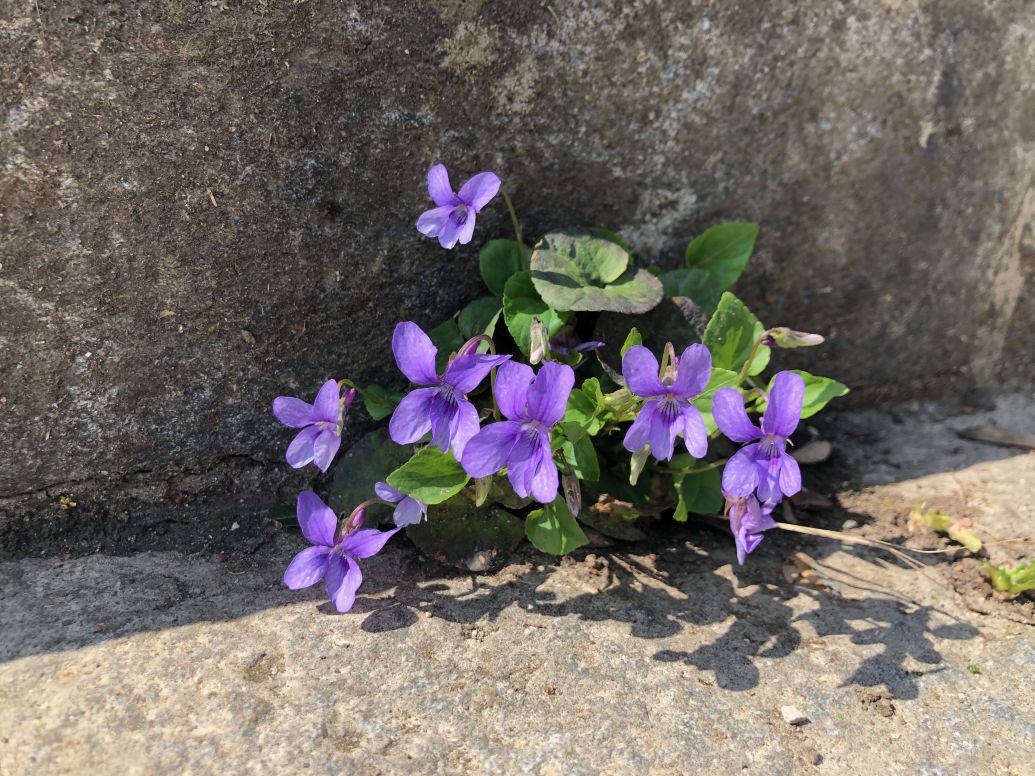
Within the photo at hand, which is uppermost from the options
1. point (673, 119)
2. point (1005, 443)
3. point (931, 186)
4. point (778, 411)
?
point (673, 119)

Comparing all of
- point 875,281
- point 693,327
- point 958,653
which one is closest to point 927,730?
point 958,653

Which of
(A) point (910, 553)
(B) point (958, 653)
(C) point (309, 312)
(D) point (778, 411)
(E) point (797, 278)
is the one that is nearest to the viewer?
(D) point (778, 411)

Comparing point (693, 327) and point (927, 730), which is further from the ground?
point (693, 327)

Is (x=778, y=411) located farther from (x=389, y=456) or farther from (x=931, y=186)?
(x=931, y=186)

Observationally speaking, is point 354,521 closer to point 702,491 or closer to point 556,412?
point 556,412

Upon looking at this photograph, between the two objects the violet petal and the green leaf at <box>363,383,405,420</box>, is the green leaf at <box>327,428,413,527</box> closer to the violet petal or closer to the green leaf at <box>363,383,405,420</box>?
the green leaf at <box>363,383,405,420</box>

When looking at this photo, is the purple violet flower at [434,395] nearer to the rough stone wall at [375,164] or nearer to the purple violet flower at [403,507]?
the purple violet flower at [403,507]
